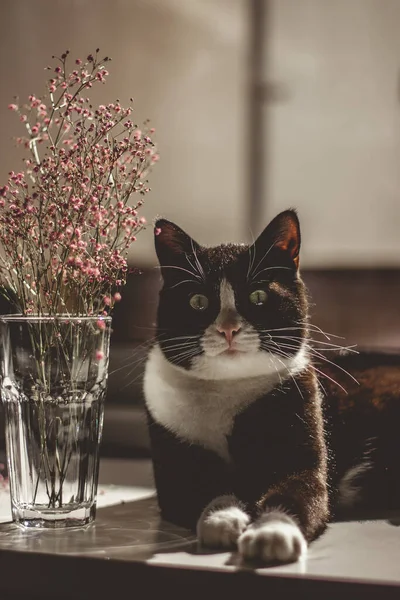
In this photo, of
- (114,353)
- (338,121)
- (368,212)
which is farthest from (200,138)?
(114,353)

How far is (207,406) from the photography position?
3.36 feet

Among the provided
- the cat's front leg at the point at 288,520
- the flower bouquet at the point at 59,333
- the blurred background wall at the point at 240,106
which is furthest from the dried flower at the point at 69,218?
the blurred background wall at the point at 240,106

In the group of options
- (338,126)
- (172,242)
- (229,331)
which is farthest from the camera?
(338,126)

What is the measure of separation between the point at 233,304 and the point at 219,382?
111 mm

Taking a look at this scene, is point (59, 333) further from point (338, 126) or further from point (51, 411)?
point (338, 126)

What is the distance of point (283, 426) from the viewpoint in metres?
0.99

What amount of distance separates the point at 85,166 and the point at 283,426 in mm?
437

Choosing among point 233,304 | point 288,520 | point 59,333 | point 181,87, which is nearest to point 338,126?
point 181,87

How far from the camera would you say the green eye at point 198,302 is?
1023 mm

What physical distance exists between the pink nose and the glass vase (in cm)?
16

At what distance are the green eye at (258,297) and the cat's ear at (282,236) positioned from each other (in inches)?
2.5

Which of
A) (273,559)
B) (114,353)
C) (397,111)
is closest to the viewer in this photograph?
(273,559)

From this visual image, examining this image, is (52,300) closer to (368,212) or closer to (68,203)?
(68,203)

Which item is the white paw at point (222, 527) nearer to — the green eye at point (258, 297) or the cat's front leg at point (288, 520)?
the cat's front leg at point (288, 520)
